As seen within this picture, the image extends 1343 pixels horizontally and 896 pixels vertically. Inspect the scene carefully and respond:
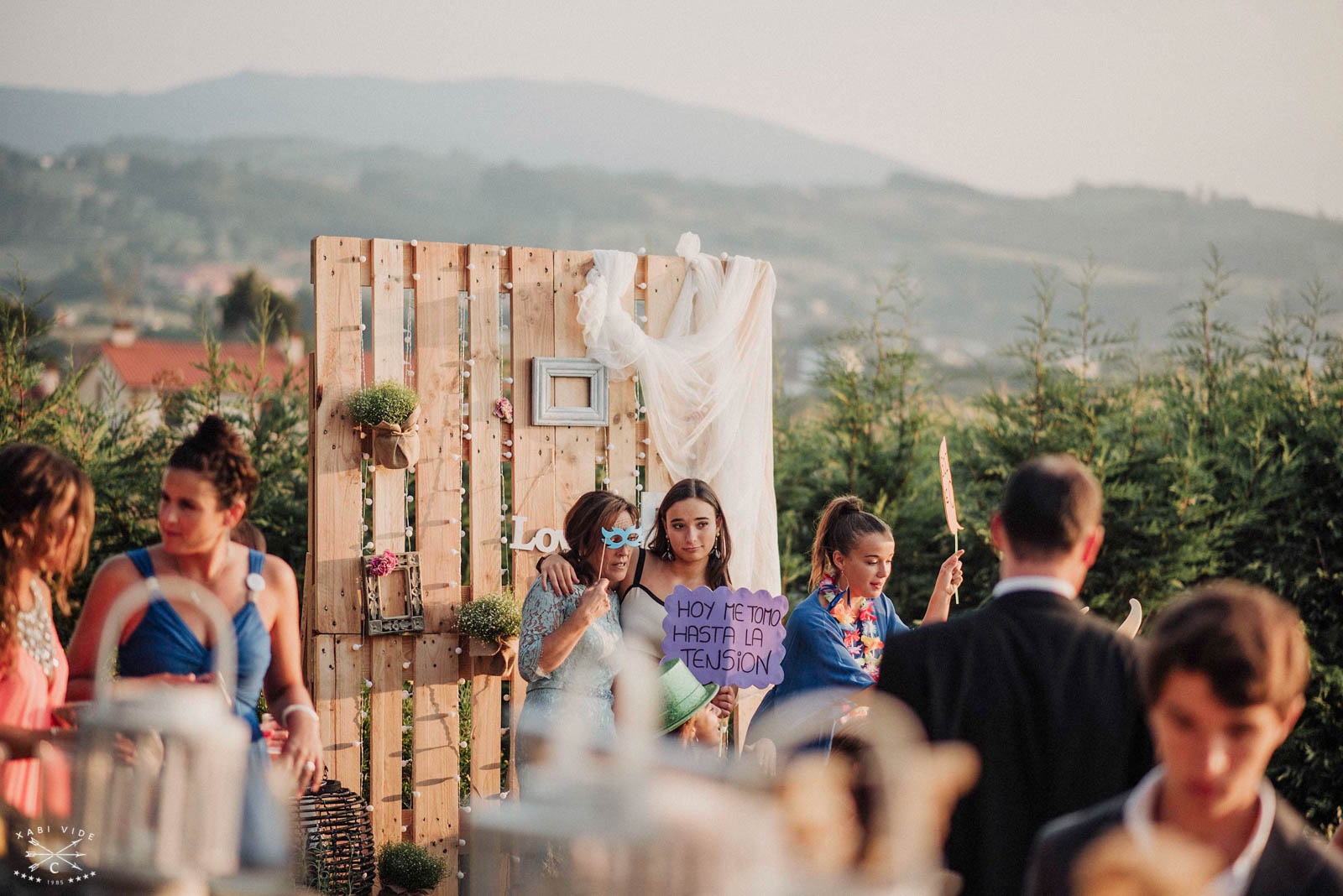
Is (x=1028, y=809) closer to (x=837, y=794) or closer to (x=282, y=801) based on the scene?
(x=837, y=794)

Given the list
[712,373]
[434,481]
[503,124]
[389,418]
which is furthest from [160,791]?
[503,124]

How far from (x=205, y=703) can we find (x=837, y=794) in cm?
97

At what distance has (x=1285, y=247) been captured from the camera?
5575 centimetres

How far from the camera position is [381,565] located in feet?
16.1

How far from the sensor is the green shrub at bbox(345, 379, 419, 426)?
4.82 m

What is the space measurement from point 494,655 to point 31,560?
8.73ft

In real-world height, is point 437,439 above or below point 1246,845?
above

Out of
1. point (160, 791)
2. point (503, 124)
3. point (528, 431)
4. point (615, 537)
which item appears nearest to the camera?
point (160, 791)

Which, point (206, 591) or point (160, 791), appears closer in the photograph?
point (160, 791)

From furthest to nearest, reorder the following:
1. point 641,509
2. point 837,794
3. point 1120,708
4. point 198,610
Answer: point 641,509 < point 198,610 < point 1120,708 < point 837,794

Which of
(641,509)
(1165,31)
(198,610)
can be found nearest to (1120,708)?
(198,610)

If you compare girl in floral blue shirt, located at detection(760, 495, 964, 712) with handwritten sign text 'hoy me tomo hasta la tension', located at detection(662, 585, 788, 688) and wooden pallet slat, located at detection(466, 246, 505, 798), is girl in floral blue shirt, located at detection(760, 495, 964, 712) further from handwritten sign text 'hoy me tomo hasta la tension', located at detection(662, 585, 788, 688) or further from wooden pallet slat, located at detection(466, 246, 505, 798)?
wooden pallet slat, located at detection(466, 246, 505, 798)

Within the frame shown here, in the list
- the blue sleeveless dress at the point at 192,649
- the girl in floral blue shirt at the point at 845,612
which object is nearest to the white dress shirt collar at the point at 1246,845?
the blue sleeveless dress at the point at 192,649

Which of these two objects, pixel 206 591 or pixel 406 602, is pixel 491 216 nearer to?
pixel 406 602
